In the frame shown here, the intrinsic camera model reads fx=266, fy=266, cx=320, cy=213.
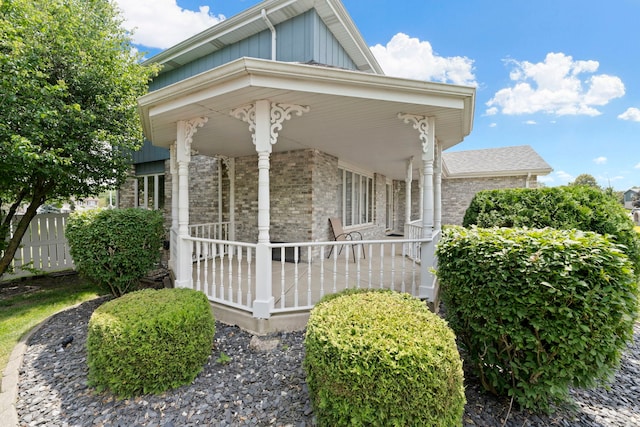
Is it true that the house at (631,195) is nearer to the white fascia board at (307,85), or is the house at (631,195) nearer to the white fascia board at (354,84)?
the white fascia board at (354,84)

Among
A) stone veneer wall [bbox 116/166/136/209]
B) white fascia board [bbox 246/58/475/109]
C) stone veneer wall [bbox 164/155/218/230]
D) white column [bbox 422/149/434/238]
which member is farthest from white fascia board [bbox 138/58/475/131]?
stone veneer wall [bbox 116/166/136/209]

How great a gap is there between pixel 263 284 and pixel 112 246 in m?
2.77

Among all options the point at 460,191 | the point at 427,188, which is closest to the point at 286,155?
the point at 427,188

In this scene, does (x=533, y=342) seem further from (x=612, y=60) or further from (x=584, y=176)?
(x=584, y=176)

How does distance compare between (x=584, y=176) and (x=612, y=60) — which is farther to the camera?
(x=584, y=176)

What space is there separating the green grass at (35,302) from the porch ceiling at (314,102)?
334 centimetres

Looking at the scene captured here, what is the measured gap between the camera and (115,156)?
6254mm

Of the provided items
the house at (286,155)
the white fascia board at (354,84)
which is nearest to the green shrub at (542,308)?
the house at (286,155)

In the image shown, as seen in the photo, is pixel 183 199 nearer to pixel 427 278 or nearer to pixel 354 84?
pixel 354 84

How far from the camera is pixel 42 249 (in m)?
6.57

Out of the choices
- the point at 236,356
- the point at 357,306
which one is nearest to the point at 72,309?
the point at 236,356

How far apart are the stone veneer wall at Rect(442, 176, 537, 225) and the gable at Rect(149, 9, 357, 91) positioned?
7956 mm

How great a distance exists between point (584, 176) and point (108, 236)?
165 feet

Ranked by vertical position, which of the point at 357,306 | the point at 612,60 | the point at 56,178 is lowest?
the point at 357,306
